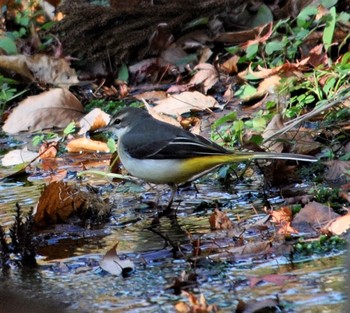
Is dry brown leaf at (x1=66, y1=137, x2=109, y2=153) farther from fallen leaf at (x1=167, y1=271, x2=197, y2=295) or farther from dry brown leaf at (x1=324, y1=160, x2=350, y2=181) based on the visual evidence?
fallen leaf at (x1=167, y1=271, x2=197, y2=295)

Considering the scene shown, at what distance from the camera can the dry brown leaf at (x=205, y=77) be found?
9.49m

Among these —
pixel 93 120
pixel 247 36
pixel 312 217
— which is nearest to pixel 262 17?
pixel 247 36

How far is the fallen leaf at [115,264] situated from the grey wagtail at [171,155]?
138cm

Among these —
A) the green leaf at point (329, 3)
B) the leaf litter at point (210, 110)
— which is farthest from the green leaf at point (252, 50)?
the green leaf at point (329, 3)

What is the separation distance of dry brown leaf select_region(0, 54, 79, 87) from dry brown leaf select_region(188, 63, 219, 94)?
138 cm

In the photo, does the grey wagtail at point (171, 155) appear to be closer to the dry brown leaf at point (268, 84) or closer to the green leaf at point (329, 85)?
the green leaf at point (329, 85)

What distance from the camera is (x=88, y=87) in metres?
10.3

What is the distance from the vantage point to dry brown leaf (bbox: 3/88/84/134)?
9.24 m

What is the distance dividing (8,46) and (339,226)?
632cm

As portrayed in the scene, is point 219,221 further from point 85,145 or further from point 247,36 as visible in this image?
point 247,36

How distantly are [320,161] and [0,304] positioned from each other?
364cm

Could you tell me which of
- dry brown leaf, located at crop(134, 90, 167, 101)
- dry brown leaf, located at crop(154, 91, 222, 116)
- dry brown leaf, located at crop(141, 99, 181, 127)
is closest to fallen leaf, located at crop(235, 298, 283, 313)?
dry brown leaf, located at crop(141, 99, 181, 127)

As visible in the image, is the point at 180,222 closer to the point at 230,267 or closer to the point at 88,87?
the point at 230,267

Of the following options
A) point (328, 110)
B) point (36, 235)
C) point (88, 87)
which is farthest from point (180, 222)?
point (88, 87)
